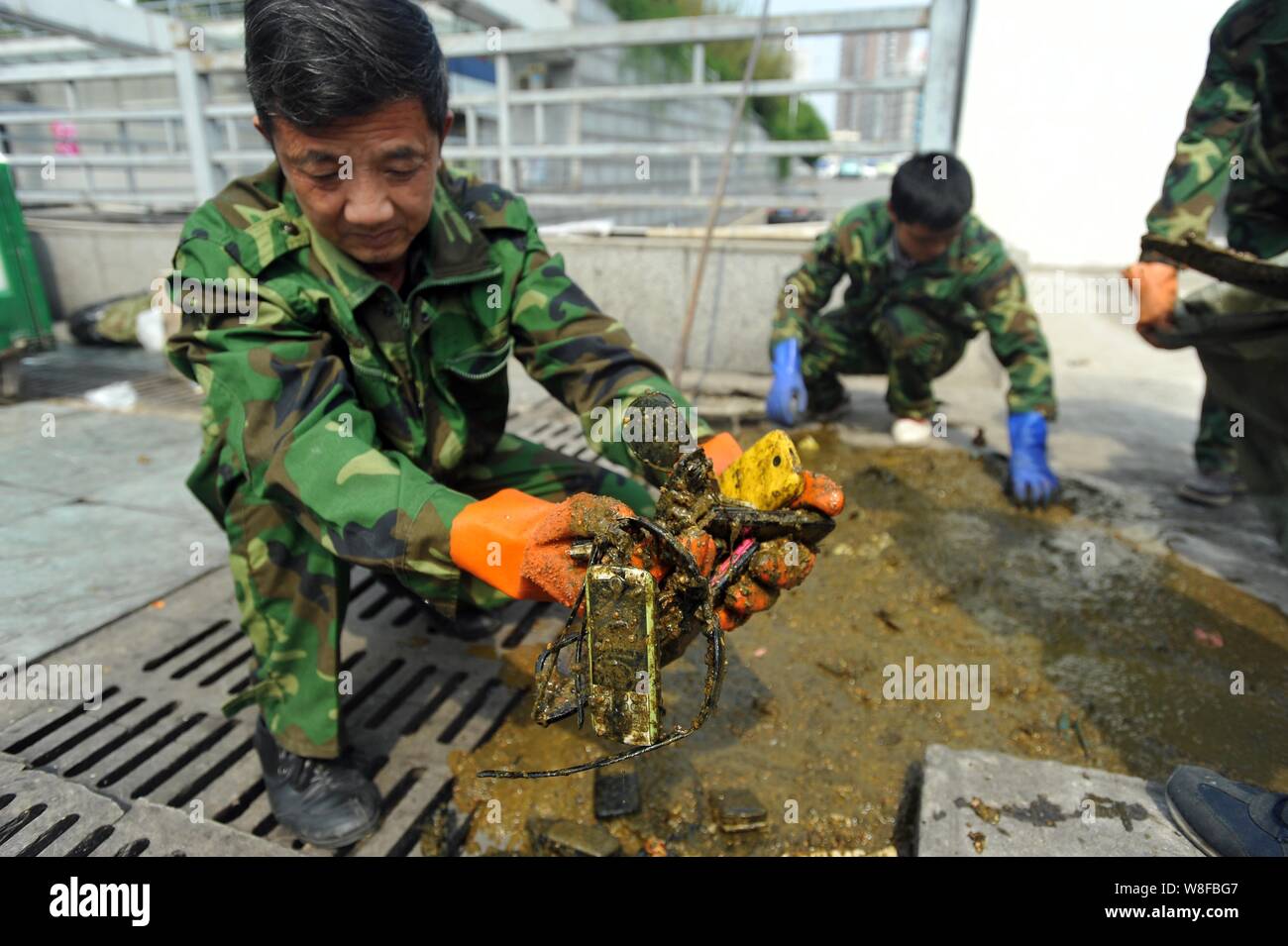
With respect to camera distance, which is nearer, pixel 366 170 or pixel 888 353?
pixel 366 170

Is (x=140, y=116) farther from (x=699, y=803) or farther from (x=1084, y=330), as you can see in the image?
(x=1084, y=330)

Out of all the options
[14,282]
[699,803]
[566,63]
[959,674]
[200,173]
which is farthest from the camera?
[566,63]

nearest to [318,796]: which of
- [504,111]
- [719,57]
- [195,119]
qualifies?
[504,111]

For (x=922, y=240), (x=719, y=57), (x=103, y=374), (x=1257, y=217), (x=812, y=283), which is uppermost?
(x=719, y=57)

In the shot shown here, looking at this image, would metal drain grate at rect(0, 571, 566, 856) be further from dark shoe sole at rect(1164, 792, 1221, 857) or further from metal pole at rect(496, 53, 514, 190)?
metal pole at rect(496, 53, 514, 190)

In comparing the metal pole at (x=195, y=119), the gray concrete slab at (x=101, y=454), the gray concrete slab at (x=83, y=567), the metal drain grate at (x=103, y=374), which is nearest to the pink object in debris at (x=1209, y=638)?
the gray concrete slab at (x=83, y=567)

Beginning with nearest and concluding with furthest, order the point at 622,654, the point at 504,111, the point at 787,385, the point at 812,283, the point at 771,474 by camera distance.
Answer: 1. the point at 622,654
2. the point at 771,474
3. the point at 787,385
4. the point at 812,283
5. the point at 504,111

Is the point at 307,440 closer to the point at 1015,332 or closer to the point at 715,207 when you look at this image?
the point at 1015,332

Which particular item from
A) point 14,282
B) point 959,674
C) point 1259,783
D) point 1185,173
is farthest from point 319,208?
point 14,282

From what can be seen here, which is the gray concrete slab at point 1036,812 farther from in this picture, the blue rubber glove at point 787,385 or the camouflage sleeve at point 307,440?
the blue rubber glove at point 787,385

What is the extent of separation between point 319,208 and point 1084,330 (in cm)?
575

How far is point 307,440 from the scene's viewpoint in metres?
1.36

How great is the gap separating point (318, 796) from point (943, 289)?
9.79 feet

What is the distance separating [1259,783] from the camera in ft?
5.49
